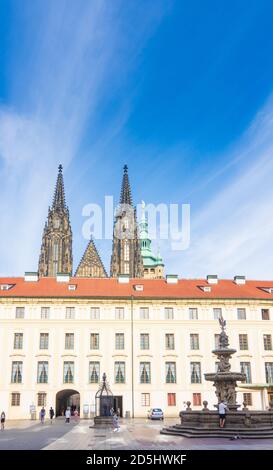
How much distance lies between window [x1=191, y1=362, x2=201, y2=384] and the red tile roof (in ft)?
23.8

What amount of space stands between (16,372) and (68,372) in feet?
17.3

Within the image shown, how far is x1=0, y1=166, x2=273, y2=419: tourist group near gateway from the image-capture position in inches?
1993

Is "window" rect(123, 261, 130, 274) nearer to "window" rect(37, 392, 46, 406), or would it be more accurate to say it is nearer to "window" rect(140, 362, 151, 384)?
"window" rect(140, 362, 151, 384)

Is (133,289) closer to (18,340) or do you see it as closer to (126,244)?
(18,340)

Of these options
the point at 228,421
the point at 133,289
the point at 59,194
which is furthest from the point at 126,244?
the point at 228,421

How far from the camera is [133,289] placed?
57.4 metres

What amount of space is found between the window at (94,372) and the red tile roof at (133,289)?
720cm

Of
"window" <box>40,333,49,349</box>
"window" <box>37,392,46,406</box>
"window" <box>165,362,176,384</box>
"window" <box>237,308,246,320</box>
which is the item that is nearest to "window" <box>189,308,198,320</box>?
"window" <box>237,308,246,320</box>

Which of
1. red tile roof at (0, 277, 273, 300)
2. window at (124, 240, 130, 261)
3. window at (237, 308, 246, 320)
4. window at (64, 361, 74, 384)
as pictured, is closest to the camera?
Result: window at (64, 361, 74, 384)

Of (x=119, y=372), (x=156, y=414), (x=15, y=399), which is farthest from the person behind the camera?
(x=119, y=372)

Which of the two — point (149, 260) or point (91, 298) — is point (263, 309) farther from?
point (149, 260)

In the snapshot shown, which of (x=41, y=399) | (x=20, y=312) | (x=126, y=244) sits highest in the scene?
(x=126, y=244)

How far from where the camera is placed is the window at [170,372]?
51.7 m

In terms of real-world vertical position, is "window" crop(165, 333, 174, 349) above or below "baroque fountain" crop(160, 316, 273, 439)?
above
